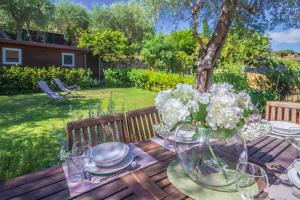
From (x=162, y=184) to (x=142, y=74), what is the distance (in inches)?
390

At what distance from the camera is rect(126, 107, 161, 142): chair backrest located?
6.94 ft

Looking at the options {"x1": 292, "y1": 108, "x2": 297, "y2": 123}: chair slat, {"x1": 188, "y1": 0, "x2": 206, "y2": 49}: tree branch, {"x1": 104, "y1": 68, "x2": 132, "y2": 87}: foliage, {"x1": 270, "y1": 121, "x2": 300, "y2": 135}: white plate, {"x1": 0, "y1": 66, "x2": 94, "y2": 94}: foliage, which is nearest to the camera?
{"x1": 270, "y1": 121, "x2": 300, "y2": 135}: white plate

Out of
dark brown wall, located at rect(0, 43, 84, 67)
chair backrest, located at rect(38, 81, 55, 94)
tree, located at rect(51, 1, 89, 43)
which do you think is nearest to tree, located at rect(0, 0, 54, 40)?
tree, located at rect(51, 1, 89, 43)

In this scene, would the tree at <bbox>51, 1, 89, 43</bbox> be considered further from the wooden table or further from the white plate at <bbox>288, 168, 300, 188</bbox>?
the white plate at <bbox>288, 168, 300, 188</bbox>

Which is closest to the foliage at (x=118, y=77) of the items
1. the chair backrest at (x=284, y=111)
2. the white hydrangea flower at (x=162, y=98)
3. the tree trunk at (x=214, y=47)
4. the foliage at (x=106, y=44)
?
the foliage at (x=106, y=44)

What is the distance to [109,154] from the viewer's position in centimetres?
151

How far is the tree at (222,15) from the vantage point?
4633mm

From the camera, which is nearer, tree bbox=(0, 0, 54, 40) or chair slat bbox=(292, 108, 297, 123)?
chair slat bbox=(292, 108, 297, 123)

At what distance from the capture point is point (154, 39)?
12836 mm

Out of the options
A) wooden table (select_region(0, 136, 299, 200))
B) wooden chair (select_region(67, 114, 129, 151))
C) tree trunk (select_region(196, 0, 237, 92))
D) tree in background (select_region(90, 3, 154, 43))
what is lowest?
wooden table (select_region(0, 136, 299, 200))

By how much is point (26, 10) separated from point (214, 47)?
14.9m

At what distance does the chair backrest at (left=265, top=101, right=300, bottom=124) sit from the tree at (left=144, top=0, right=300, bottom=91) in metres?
2.12

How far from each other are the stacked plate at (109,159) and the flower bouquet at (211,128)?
383 millimetres

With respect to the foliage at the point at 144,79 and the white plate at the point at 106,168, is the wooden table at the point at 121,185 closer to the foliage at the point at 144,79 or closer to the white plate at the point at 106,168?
the white plate at the point at 106,168
